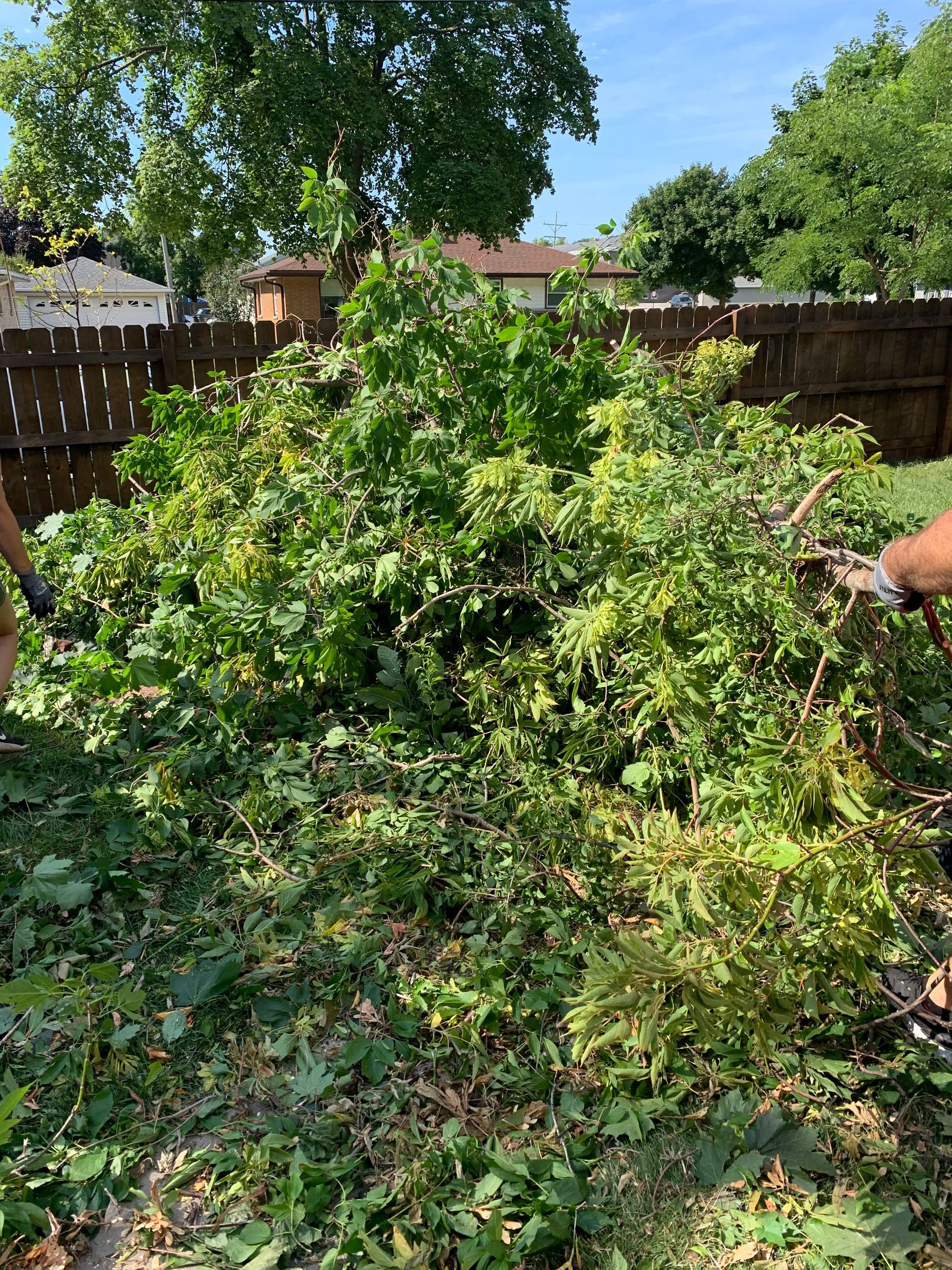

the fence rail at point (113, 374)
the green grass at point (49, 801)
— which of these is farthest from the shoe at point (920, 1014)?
the fence rail at point (113, 374)

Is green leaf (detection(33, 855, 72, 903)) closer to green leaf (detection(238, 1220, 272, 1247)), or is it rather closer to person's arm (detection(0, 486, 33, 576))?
green leaf (detection(238, 1220, 272, 1247))

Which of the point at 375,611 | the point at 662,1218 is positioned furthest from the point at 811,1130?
the point at 375,611

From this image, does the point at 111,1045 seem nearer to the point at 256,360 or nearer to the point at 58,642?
the point at 58,642

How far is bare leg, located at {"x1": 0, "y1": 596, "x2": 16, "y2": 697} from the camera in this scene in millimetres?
3717

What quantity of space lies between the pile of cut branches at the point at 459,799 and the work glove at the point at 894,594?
0.87 feet

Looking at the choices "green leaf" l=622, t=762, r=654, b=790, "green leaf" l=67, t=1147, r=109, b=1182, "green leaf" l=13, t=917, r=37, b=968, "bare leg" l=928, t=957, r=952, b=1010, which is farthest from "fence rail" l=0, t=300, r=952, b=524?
"green leaf" l=67, t=1147, r=109, b=1182

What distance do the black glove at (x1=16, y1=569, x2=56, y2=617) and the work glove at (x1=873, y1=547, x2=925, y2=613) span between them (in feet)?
12.1

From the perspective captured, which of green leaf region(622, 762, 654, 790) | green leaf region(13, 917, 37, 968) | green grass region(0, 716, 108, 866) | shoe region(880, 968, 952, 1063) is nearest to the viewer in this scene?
shoe region(880, 968, 952, 1063)

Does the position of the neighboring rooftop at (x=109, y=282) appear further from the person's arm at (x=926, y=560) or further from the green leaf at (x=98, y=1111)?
the person's arm at (x=926, y=560)

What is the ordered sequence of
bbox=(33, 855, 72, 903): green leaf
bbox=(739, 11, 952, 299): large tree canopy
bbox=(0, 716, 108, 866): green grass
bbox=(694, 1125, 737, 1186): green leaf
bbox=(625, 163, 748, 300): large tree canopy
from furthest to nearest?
bbox=(625, 163, 748, 300): large tree canopy
bbox=(739, 11, 952, 299): large tree canopy
bbox=(0, 716, 108, 866): green grass
bbox=(33, 855, 72, 903): green leaf
bbox=(694, 1125, 737, 1186): green leaf

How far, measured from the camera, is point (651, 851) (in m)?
2.04

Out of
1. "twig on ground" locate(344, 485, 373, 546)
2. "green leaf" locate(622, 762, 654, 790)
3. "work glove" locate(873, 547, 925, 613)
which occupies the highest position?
"work glove" locate(873, 547, 925, 613)

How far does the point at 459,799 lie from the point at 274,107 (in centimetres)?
2422

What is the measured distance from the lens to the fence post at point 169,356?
7.71 m
